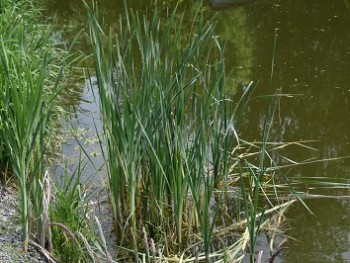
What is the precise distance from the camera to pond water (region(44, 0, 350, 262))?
3.44 metres

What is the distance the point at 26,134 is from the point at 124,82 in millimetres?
492

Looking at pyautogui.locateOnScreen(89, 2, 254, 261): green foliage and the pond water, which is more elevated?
pyautogui.locateOnScreen(89, 2, 254, 261): green foliage

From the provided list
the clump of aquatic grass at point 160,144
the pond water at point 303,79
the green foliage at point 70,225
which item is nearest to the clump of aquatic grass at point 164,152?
the clump of aquatic grass at point 160,144

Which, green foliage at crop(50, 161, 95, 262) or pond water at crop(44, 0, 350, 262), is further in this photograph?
pond water at crop(44, 0, 350, 262)

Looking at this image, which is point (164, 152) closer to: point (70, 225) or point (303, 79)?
point (70, 225)

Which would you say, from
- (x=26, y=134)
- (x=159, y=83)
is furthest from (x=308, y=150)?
(x=26, y=134)

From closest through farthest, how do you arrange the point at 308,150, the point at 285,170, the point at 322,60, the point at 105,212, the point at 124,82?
1. the point at 124,82
2. the point at 105,212
3. the point at 285,170
4. the point at 308,150
5. the point at 322,60

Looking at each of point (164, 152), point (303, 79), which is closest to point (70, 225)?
point (164, 152)

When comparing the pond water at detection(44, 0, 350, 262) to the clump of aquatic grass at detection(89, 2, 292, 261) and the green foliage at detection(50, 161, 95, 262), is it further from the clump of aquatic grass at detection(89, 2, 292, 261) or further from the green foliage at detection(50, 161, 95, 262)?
the green foliage at detection(50, 161, 95, 262)

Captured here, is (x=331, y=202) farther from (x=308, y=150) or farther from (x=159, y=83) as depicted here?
(x=159, y=83)

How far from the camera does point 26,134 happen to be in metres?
2.82

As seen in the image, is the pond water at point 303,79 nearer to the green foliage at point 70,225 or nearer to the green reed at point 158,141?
the green reed at point 158,141

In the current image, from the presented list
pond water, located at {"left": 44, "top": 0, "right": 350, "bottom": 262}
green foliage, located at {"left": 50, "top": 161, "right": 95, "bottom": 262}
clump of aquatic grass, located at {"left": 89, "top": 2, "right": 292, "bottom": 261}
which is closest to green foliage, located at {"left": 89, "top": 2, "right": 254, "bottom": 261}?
clump of aquatic grass, located at {"left": 89, "top": 2, "right": 292, "bottom": 261}

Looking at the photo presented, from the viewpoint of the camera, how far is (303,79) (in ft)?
18.3
